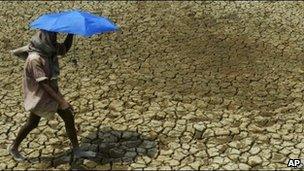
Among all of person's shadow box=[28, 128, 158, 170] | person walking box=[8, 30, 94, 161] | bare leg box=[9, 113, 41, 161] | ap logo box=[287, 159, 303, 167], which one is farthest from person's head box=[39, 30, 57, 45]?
ap logo box=[287, 159, 303, 167]

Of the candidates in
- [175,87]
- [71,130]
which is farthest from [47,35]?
[175,87]

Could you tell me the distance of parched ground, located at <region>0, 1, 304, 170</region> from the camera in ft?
23.3

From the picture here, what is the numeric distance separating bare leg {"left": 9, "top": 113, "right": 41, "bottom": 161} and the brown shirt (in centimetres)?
17

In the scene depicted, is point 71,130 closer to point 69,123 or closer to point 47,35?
point 69,123

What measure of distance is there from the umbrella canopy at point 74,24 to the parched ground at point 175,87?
175 centimetres

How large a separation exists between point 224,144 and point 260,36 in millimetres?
4176

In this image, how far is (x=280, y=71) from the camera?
937cm

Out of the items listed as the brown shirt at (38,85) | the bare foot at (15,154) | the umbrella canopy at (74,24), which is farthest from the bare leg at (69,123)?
the umbrella canopy at (74,24)

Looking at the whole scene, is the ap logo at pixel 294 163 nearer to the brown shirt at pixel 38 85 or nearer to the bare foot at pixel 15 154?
the brown shirt at pixel 38 85

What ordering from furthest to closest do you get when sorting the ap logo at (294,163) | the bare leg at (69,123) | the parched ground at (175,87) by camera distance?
1. the parched ground at (175,87)
2. the ap logo at (294,163)
3. the bare leg at (69,123)

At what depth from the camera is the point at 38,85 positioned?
642 cm

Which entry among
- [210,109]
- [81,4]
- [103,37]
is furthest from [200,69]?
[81,4]

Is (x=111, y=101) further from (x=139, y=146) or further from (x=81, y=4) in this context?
(x=81, y=4)

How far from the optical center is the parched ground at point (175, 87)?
23.3ft
